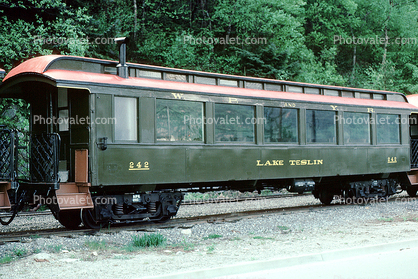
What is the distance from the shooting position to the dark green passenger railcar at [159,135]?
826 centimetres

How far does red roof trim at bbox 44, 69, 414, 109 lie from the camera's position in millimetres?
8148

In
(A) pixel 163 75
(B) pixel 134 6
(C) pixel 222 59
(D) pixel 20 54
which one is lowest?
(A) pixel 163 75

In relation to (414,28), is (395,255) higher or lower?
lower

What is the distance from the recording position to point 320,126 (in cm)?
1179

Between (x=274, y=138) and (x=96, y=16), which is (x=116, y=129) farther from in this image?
(x=96, y=16)

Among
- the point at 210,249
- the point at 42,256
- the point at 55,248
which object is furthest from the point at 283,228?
the point at 42,256

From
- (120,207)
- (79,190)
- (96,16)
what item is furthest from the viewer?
(96,16)

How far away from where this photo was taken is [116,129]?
27.9 feet

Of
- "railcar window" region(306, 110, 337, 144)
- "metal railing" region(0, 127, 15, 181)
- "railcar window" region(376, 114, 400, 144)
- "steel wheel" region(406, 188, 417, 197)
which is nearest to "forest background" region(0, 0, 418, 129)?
"metal railing" region(0, 127, 15, 181)

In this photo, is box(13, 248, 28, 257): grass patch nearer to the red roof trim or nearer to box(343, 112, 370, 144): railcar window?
the red roof trim

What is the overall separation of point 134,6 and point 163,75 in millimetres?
13187

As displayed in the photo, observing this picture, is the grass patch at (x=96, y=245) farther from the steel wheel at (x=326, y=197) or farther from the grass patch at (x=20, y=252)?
the steel wheel at (x=326, y=197)

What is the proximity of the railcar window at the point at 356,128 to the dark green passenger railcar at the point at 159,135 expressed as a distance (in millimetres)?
57

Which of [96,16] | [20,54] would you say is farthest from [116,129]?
[96,16]
